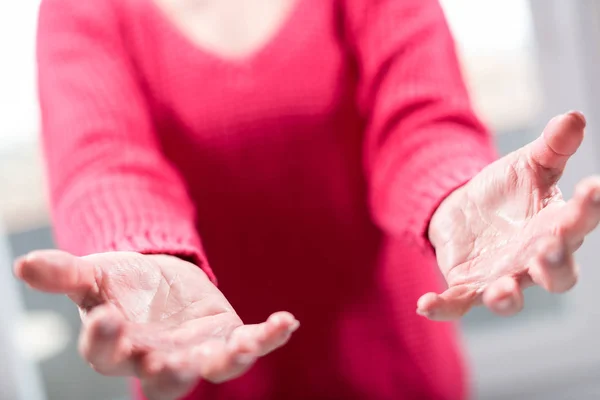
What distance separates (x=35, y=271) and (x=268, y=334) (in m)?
0.09

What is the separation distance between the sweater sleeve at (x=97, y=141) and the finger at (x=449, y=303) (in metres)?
0.12

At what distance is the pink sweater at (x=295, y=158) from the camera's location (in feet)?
1.25

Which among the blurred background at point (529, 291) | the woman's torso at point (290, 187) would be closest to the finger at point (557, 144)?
the woman's torso at point (290, 187)

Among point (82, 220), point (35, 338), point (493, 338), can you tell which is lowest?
point (493, 338)

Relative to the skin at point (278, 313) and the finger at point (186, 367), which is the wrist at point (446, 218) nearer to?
the skin at point (278, 313)

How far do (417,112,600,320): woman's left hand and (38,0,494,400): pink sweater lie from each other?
0.03m

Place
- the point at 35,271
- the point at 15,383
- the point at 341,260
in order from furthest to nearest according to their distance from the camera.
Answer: the point at 15,383
the point at 341,260
the point at 35,271

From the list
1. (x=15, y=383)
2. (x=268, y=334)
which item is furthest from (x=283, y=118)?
(x=15, y=383)

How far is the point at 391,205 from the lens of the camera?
1.33 ft

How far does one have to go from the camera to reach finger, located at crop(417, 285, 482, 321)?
266mm

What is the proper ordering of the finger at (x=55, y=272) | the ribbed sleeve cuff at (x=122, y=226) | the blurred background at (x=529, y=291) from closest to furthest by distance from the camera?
the finger at (x=55, y=272)
the ribbed sleeve cuff at (x=122, y=226)
the blurred background at (x=529, y=291)

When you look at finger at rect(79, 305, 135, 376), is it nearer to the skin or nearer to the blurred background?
the skin

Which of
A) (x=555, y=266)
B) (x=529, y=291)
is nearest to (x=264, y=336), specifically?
(x=555, y=266)

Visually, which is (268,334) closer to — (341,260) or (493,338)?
(341,260)
